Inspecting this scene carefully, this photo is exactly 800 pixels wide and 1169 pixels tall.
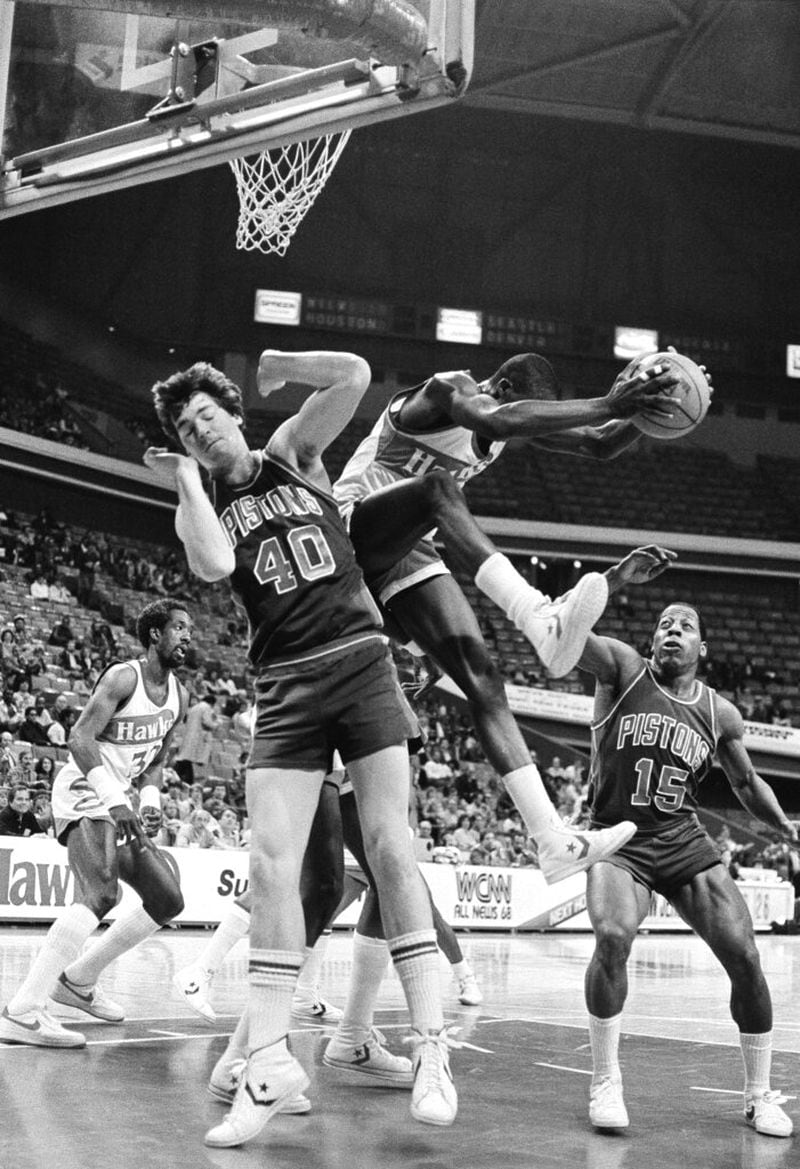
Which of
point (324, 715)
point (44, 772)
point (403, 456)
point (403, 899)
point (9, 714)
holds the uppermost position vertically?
point (403, 456)

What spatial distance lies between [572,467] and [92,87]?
31109mm

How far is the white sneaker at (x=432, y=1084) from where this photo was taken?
4.67m

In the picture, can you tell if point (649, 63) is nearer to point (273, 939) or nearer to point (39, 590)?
point (39, 590)

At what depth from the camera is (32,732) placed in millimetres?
19047

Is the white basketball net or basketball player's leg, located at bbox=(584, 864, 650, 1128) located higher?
the white basketball net

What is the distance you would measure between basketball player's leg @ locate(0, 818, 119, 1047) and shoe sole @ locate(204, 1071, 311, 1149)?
225 cm

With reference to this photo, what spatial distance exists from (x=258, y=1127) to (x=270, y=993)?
0.45 metres

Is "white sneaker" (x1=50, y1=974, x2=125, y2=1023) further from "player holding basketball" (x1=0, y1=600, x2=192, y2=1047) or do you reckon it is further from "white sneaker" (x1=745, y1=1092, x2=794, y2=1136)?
"white sneaker" (x1=745, y1=1092, x2=794, y2=1136)

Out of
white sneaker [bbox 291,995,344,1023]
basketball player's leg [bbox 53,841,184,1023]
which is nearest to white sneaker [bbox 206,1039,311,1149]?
basketball player's leg [bbox 53,841,184,1023]

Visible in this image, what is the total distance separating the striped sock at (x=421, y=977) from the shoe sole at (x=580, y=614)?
45.8 inches

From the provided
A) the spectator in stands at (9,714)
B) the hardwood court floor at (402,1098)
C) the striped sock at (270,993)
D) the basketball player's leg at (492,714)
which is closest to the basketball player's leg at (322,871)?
the hardwood court floor at (402,1098)

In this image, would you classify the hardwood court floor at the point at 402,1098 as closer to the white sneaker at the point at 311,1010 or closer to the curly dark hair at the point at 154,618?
the white sneaker at the point at 311,1010

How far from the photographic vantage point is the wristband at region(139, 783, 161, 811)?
826cm

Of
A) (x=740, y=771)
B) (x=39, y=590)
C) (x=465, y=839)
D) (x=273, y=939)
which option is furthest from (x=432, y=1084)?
(x=39, y=590)
